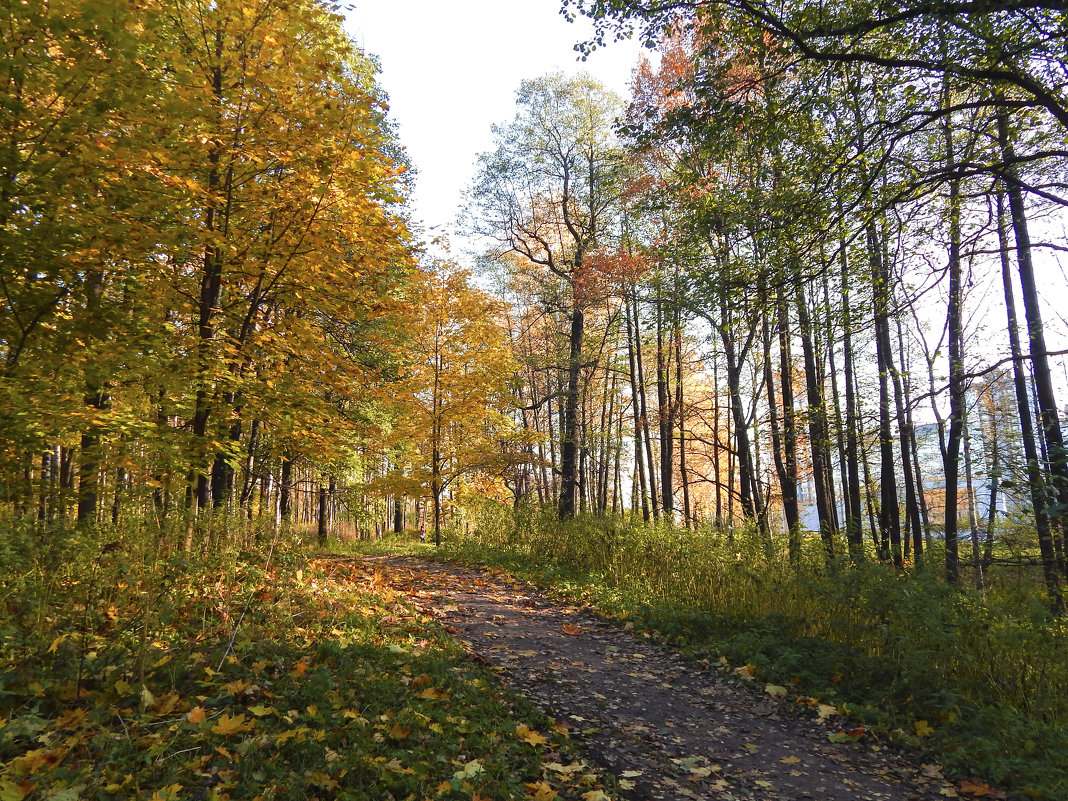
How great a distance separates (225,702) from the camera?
3643 millimetres

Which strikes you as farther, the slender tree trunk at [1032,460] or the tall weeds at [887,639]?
the slender tree trunk at [1032,460]

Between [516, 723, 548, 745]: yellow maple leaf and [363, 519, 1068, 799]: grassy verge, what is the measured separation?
282cm

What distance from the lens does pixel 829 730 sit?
4531 millimetres

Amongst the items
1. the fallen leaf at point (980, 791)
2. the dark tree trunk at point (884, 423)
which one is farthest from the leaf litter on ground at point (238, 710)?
the dark tree trunk at point (884, 423)

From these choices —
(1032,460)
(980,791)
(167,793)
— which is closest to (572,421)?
(1032,460)

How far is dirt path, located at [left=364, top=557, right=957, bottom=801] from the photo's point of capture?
142 inches

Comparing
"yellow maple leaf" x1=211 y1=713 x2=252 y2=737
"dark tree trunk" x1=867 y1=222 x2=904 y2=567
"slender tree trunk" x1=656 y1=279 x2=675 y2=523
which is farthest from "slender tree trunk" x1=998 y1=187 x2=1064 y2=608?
"slender tree trunk" x1=656 y1=279 x2=675 y2=523

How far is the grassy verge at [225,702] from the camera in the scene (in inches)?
111

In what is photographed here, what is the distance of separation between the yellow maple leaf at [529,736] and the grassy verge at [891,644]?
2.82 metres

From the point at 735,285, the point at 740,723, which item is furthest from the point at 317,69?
the point at 740,723

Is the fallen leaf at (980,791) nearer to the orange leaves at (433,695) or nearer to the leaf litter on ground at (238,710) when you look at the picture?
the leaf litter on ground at (238,710)

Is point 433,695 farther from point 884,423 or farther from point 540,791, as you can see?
point 884,423

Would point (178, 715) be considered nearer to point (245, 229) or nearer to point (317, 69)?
point (245, 229)

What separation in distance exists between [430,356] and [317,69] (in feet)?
32.4
